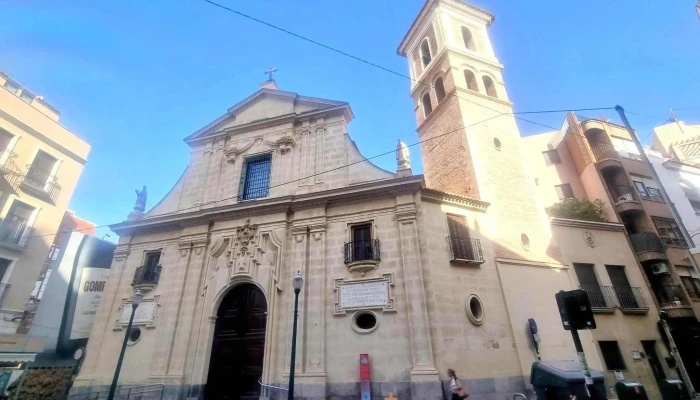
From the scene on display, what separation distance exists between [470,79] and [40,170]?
26422mm

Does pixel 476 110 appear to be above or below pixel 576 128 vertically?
below

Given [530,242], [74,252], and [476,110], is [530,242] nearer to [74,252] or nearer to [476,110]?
[476,110]

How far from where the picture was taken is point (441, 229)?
13.9m

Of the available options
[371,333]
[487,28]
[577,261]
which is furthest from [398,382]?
[487,28]

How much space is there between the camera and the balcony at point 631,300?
15.9 meters

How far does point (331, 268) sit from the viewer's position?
537 inches

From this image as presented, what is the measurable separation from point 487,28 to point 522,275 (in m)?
19.1

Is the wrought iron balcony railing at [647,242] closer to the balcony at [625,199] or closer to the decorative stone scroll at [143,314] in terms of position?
the balcony at [625,199]

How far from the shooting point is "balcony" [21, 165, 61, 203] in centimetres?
2034

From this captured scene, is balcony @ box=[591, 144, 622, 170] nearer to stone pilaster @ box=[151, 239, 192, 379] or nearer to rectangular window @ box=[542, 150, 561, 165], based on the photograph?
rectangular window @ box=[542, 150, 561, 165]

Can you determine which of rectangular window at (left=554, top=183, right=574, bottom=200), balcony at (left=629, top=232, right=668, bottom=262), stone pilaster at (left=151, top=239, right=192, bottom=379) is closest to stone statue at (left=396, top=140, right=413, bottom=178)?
stone pilaster at (left=151, top=239, right=192, bottom=379)

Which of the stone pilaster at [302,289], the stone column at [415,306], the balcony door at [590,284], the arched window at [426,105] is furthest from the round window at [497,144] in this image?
the stone pilaster at [302,289]

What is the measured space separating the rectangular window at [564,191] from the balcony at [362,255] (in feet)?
55.5

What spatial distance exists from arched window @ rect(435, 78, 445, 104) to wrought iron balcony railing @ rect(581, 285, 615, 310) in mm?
12634
